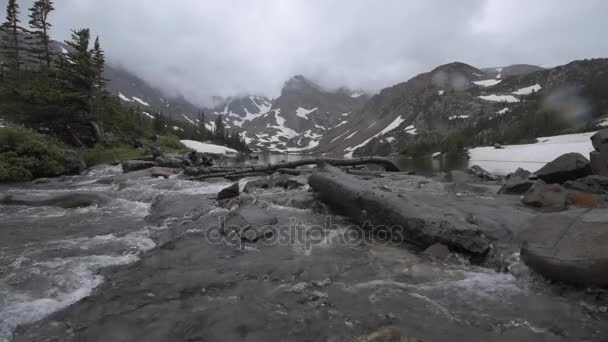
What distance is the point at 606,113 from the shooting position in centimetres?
10362

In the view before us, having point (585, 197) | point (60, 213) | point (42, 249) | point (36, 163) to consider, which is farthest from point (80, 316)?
point (36, 163)

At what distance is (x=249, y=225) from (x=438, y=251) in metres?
4.84

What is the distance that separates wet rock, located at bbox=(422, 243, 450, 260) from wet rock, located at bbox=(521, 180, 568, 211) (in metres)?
6.02

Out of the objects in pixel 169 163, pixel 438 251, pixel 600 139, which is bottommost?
pixel 438 251

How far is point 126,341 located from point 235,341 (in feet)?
4.20

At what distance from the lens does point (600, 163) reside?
13000 mm

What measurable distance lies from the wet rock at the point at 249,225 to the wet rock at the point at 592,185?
12.0m

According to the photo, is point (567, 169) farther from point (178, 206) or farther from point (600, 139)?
point (178, 206)

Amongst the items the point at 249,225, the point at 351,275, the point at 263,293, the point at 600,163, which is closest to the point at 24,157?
the point at 249,225

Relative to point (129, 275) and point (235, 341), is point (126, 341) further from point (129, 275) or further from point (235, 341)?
point (129, 275)

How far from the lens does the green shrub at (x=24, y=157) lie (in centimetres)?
1819

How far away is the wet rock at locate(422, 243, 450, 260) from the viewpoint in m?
6.03

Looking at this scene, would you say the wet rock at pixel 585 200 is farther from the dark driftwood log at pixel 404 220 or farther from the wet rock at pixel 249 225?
the wet rock at pixel 249 225

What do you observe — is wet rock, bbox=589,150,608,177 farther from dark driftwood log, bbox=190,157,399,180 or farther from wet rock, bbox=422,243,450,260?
dark driftwood log, bbox=190,157,399,180
